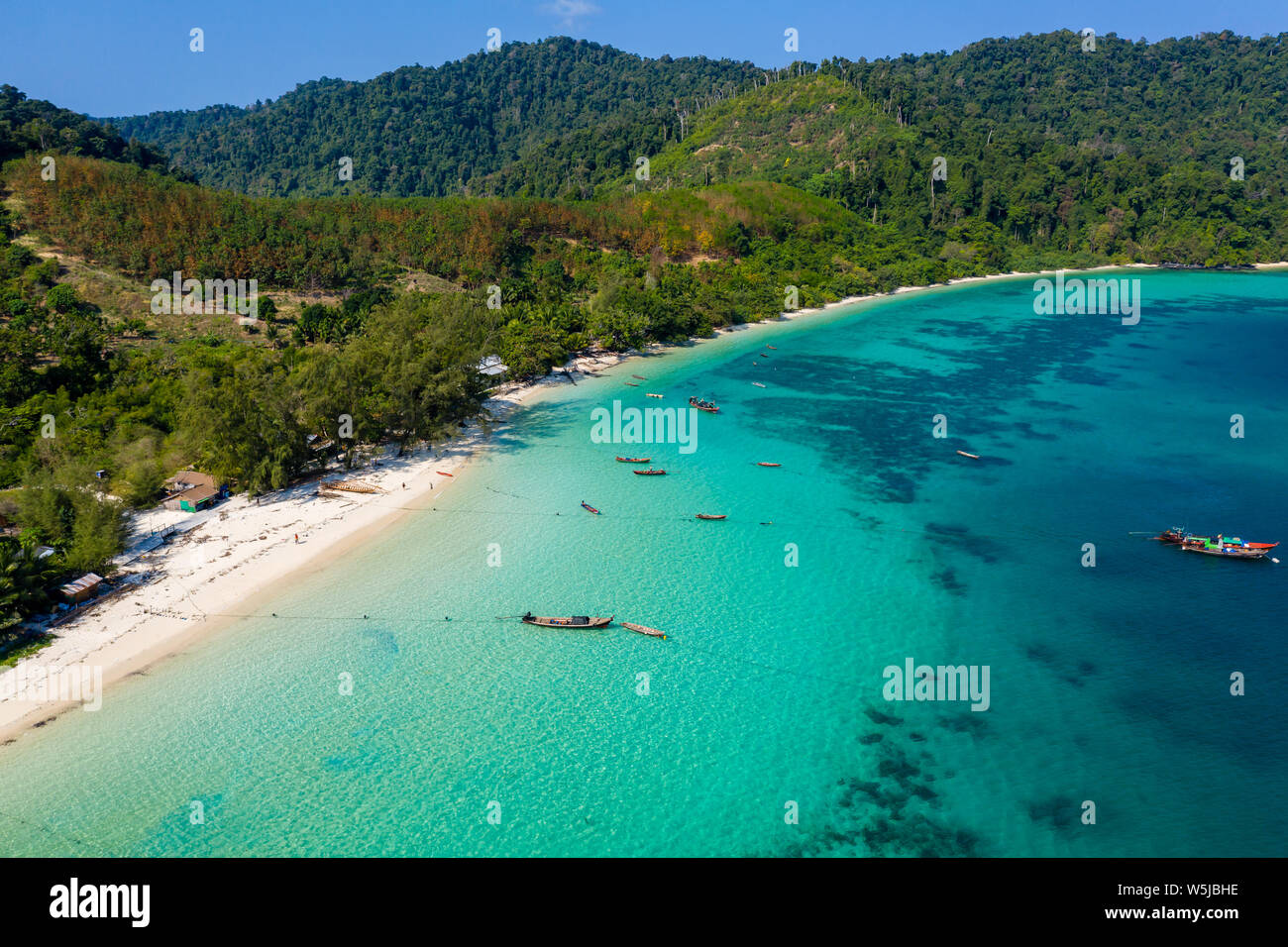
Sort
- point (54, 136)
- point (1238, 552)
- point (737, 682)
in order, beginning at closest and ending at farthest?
point (737, 682) → point (1238, 552) → point (54, 136)

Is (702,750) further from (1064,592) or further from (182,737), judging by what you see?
(1064,592)

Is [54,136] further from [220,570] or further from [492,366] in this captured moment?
[220,570]

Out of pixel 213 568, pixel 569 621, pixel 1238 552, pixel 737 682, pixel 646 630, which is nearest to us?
pixel 737 682

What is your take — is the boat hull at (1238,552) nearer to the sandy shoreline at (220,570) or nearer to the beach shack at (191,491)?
the sandy shoreline at (220,570)

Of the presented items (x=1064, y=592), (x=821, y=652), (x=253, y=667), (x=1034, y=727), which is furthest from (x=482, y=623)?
(x=1064, y=592)

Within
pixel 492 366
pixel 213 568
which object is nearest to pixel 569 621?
pixel 213 568
